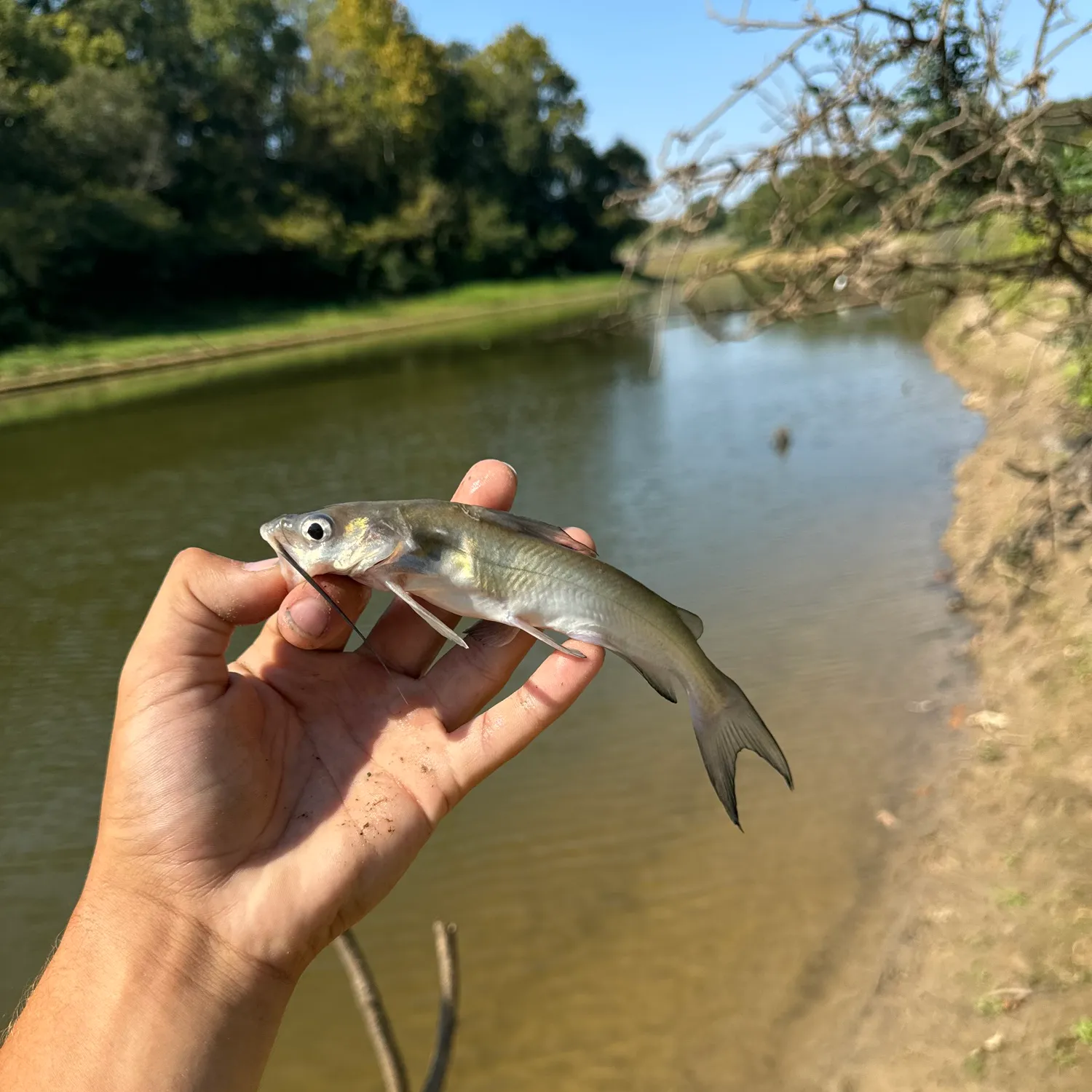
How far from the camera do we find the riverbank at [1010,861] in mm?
3623

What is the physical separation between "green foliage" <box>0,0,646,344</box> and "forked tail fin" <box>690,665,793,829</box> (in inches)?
1489

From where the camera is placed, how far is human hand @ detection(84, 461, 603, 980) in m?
2.51

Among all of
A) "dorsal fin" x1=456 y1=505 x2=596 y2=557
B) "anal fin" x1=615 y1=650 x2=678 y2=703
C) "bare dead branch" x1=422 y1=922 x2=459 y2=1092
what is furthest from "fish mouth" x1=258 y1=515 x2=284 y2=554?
"bare dead branch" x1=422 y1=922 x2=459 y2=1092

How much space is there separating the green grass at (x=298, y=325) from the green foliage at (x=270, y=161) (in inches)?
88.9

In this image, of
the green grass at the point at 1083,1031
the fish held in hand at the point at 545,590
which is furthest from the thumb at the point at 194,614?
the green grass at the point at 1083,1031

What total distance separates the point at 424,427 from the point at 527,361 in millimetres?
10134

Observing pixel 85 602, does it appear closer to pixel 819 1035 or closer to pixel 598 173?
pixel 819 1035

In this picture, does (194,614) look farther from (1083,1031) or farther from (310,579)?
(1083,1031)

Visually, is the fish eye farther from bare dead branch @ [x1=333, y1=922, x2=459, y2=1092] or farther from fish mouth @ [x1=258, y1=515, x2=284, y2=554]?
bare dead branch @ [x1=333, y1=922, x2=459, y2=1092]

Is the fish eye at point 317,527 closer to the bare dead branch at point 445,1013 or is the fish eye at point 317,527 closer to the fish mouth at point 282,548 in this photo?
the fish mouth at point 282,548

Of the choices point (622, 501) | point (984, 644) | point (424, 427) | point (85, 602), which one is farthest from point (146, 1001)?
point (424, 427)

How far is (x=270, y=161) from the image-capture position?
52.8 metres

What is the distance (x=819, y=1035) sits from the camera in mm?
4152

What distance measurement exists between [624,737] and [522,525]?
177 inches
